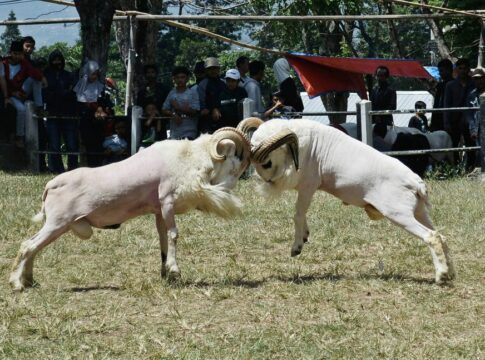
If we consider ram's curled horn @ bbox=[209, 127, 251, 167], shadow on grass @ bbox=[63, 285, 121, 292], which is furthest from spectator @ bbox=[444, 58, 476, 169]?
shadow on grass @ bbox=[63, 285, 121, 292]

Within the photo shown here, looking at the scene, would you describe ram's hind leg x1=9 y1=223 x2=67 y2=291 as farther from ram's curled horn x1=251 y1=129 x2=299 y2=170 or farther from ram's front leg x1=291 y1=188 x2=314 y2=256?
ram's front leg x1=291 y1=188 x2=314 y2=256

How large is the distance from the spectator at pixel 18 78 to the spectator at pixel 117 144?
1.45 metres

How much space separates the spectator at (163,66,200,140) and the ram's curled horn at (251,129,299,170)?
6.75m

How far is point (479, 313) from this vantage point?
6.86 metres

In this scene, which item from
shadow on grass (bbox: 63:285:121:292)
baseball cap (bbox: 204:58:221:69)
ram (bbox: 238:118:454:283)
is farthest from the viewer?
baseball cap (bbox: 204:58:221:69)

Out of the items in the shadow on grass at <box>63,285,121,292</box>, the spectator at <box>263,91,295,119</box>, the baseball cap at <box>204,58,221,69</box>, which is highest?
the baseball cap at <box>204,58,221,69</box>

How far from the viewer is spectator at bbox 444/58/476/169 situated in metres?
16.0

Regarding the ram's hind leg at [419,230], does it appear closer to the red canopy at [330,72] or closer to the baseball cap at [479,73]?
the baseball cap at [479,73]

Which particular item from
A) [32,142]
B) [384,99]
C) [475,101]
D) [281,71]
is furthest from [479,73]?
[32,142]

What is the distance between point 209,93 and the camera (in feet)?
50.0

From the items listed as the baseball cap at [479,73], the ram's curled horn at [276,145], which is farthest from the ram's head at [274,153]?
the baseball cap at [479,73]

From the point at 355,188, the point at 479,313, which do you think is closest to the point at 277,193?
the point at 355,188

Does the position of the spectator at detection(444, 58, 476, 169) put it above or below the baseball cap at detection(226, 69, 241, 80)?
below

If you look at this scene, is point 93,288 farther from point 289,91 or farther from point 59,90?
point 59,90
